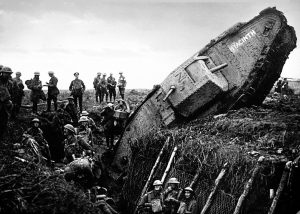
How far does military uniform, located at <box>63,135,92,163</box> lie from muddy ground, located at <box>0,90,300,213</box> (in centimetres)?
93

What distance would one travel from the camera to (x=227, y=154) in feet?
23.1

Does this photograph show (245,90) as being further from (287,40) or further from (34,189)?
(34,189)

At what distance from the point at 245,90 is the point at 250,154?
11.3 feet

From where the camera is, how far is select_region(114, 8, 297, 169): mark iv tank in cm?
986

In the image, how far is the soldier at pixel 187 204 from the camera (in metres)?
6.16

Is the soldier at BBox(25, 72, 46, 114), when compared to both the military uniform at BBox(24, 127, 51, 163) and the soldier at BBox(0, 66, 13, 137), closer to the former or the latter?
the military uniform at BBox(24, 127, 51, 163)


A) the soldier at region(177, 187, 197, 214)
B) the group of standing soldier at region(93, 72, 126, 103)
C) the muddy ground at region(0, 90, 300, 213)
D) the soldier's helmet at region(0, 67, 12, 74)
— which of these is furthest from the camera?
the group of standing soldier at region(93, 72, 126, 103)

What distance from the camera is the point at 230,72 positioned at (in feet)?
33.7

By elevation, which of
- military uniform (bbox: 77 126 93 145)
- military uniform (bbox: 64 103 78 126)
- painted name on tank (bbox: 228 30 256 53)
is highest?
painted name on tank (bbox: 228 30 256 53)

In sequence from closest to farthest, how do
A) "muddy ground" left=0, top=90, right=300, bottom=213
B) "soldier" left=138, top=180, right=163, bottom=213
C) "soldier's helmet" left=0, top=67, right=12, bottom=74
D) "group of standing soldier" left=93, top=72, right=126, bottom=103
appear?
"muddy ground" left=0, top=90, right=300, bottom=213 → "soldier" left=138, top=180, right=163, bottom=213 → "soldier's helmet" left=0, top=67, right=12, bottom=74 → "group of standing soldier" left=93, top=72, right=126, bottom=103

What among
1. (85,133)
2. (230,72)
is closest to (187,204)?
(85,133)

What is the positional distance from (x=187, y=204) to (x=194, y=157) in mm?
1489

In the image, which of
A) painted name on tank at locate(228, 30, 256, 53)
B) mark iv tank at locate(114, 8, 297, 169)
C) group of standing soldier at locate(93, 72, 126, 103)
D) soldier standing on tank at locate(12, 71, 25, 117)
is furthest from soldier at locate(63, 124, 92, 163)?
group of standing soldier at locate(93, 72, 126, 103)

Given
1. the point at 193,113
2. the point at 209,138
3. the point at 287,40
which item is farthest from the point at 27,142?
the point at 287,40
